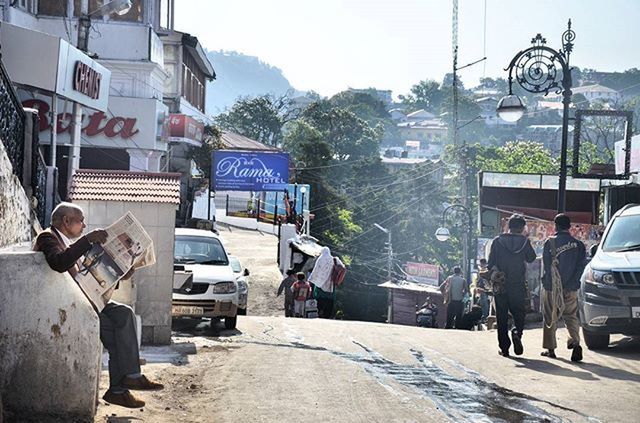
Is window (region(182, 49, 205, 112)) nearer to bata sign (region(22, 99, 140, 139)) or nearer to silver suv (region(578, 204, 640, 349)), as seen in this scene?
bata sign (region(22, 99, 140, 139))

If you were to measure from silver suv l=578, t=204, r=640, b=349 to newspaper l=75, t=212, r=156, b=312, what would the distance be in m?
7.55

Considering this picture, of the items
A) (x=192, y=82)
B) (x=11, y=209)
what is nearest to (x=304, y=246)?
(x=192, y=82)

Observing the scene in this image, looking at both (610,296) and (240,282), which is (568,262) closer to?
(610,296)

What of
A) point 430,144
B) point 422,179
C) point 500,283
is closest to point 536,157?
point 422,179

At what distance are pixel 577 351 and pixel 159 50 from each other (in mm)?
24356

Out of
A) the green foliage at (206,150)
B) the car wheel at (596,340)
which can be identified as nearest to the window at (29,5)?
the green foliage at (206,150)

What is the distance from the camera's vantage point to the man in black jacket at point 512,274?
13172mm

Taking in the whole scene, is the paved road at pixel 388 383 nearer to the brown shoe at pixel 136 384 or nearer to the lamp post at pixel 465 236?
the brown shoe at pixel 136 384

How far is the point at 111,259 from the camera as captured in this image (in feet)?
26.6

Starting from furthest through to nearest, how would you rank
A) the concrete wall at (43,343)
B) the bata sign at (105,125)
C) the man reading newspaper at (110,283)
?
the bata sign at (105,125) < the man reading newspaper at (110,283) < the concrete wall at (43,343)

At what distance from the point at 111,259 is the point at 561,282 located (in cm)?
711

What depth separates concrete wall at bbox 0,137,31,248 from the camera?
9062 mm

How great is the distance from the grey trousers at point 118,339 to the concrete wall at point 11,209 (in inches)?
50.1

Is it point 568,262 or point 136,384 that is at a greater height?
point 568,262
